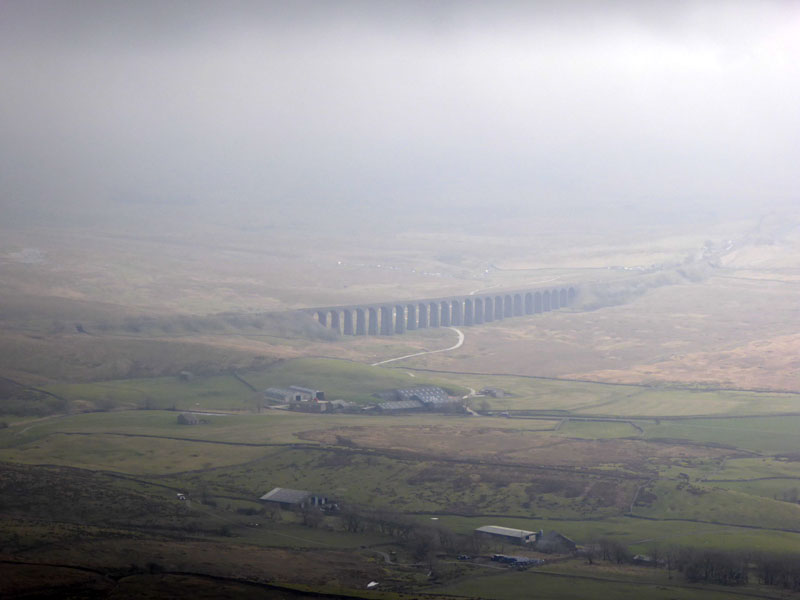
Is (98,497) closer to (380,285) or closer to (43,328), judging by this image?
(43,328)

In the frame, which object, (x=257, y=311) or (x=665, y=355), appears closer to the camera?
(x=665, y=355)

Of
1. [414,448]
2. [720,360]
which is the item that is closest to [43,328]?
[414,448]

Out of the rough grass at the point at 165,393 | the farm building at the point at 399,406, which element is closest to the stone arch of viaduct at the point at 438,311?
the rough grass at the point at 165,393

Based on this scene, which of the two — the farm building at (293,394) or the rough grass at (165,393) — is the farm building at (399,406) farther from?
the rough grass at (165,393)

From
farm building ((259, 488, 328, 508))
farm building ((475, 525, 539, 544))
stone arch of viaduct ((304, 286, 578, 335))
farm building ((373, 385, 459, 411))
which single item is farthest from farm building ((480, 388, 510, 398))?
stone arch of viaduct ((304, 286, 578, 335))

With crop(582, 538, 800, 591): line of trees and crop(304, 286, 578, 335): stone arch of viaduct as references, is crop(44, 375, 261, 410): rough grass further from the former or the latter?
crop(304, 286, 578, 335): stone arch of viaduct

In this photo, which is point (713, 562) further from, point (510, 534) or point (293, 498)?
point (293, 498)
